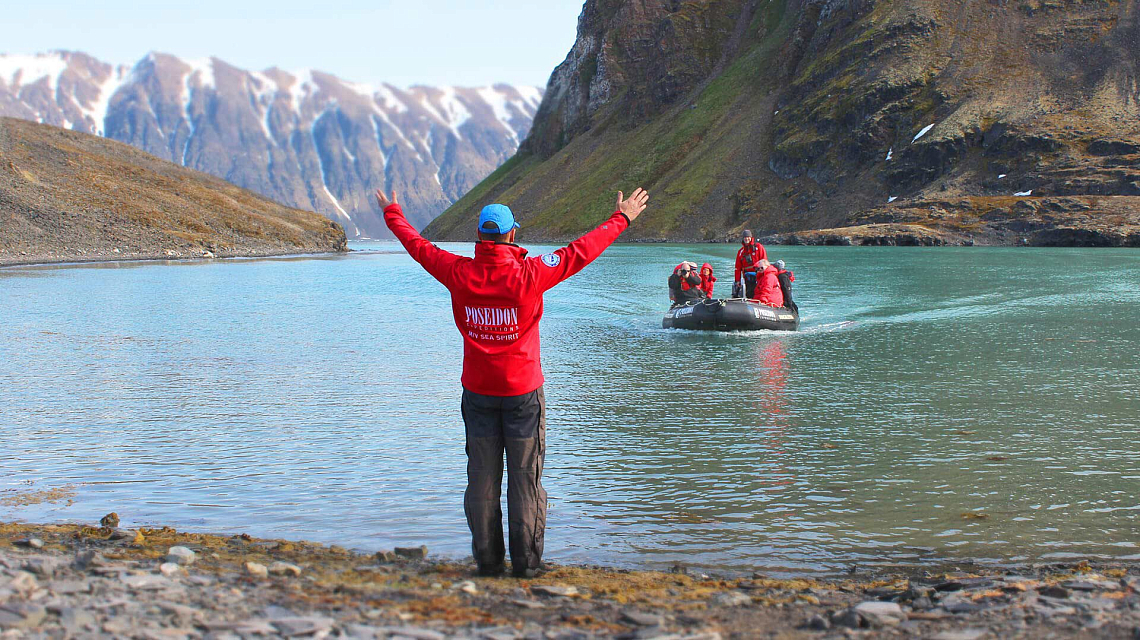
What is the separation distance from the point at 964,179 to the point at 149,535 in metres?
131

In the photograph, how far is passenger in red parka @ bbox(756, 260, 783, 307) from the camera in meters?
32.0

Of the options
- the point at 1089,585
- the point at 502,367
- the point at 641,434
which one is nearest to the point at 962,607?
the point at 1089,585

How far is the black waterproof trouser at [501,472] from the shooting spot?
784cm

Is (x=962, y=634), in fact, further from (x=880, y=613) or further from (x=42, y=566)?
(x=42, y=566)

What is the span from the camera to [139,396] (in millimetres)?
18531

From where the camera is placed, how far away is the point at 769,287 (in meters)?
32.2

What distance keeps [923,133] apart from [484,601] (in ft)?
472

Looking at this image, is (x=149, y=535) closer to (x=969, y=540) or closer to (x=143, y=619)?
(x=143, y=619)

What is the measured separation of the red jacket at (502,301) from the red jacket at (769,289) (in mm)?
24738

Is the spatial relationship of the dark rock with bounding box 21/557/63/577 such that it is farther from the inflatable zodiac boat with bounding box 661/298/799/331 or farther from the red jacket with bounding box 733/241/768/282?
the red jacket with bounding box 733/241/768/282

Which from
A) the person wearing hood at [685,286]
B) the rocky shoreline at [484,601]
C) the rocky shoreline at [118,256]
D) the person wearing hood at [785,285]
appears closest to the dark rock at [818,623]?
the rocky shoreline at [484,601]

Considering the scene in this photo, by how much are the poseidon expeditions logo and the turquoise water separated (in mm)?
2324

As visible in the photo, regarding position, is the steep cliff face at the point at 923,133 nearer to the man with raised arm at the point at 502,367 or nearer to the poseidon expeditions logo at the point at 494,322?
the man with raised arm at the point at 502,367

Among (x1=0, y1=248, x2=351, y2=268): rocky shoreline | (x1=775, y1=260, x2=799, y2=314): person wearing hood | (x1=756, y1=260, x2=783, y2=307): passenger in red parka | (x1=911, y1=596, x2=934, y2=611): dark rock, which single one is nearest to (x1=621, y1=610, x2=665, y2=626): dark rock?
(x1=911, y1=596, x2=934, y2=611): dark rock
